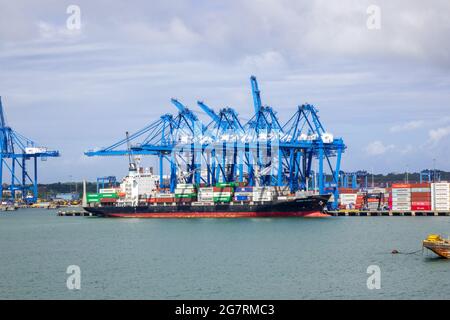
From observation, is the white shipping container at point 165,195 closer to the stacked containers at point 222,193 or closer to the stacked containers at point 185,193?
the stacked containers at point 185,193

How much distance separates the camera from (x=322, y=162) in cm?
8812

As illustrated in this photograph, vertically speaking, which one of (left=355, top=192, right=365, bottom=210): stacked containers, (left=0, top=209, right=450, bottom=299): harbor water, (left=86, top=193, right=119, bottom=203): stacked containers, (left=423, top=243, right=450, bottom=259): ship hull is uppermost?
(left=86, top=193, right=119, bottom=203): stacked containers

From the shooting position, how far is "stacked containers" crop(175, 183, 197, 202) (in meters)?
90.6

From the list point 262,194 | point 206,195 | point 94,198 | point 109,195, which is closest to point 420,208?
point 262,194

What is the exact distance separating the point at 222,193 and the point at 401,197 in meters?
24.5

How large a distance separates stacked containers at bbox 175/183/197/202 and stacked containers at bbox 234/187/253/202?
5918mm

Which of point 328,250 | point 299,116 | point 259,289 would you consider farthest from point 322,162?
point 259,289

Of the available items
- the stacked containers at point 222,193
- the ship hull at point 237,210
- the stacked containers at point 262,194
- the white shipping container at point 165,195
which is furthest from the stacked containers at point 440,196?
the white shipping container at point 165,195

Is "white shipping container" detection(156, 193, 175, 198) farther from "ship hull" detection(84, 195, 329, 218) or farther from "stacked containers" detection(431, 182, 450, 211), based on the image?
"stacked containers" detection(431, 182, 450, 211)

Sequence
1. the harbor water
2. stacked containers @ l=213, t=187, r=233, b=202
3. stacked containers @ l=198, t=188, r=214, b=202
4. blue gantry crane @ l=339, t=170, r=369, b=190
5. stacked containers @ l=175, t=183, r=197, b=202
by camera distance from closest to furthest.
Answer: the harbor water, stacked containers @ l=213, t=187, r=233, b=202, stacked containers @ l=198, t=188, r=214, b=202, stacked containers @ l=175, t=183, r=197, b=202, blue gantry crane @ l=339, t=170, r=369, b=190

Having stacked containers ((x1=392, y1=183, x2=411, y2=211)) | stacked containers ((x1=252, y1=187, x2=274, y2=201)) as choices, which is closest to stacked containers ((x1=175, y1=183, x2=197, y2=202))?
stacked containers ((x1=252, y1=187, x2=274, y2=201))

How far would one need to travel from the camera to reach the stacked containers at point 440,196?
92438 millimetres

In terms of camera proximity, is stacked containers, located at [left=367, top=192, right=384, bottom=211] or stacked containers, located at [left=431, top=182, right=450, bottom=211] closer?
stacked containers, located at [left=431, top=182, right=450, bottom=211]

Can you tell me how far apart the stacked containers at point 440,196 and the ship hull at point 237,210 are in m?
15.2
